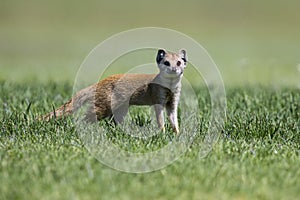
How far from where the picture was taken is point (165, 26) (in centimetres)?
2877

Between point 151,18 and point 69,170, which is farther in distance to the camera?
point 151,18

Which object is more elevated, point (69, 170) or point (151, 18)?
point (151, 18)

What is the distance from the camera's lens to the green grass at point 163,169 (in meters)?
4.33

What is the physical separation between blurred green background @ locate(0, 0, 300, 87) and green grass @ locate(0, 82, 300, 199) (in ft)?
21.4

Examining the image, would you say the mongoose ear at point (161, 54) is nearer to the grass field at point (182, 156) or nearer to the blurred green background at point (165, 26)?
the grass field at point (182, 156)

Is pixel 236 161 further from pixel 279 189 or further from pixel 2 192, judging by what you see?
pixel 2 192

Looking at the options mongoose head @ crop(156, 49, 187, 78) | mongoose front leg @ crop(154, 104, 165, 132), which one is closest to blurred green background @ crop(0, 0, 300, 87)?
mongoose front leg @ crop(154, 104, 165, 132)

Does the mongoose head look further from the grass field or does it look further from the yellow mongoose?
the grass field

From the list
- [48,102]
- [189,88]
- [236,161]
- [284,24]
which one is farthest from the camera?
[284,24]

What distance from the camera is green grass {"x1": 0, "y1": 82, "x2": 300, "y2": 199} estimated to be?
4332mm

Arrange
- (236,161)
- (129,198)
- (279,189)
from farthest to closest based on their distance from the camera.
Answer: (236,161) < (279,189) < (129,198)

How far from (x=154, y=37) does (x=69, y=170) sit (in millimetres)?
18010

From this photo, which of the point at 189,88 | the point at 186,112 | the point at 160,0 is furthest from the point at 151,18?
the point at 186,112

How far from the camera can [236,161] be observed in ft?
16.9
